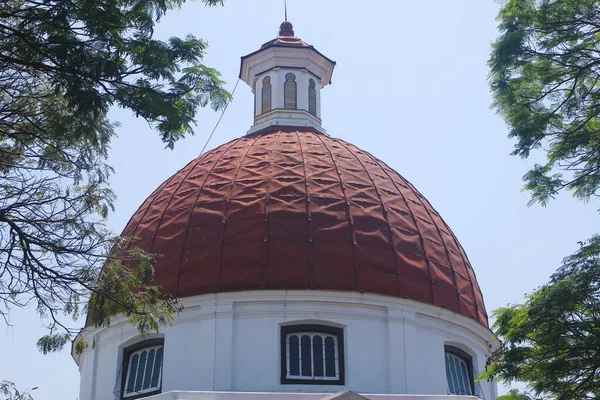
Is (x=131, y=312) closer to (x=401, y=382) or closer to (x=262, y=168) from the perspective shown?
(x=401, y=382)

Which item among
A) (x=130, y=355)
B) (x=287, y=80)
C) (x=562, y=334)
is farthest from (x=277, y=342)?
(x=287, y=80)

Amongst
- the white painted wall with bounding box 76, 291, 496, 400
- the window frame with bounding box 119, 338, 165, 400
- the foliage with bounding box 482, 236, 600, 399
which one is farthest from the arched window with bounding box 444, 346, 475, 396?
the foliage with bounding box 482, 236, 600, 399

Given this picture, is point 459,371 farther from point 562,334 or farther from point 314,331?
point 562,334

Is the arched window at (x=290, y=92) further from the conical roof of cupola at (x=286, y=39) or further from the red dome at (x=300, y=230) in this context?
the red dome at (x=300, y=230)

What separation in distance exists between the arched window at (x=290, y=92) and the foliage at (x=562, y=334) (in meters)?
17.6

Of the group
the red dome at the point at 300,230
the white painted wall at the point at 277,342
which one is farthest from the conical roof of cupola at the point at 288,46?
the white painted wall at the point at 277,342

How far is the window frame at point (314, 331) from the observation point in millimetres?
23203

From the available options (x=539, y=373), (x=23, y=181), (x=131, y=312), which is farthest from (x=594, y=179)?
(x=23, y=181)

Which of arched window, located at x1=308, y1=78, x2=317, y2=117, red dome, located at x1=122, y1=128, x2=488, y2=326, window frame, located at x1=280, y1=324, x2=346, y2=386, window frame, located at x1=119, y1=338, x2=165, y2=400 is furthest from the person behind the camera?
arched window, located at x1=308, y1=78, x2=317, y2=117

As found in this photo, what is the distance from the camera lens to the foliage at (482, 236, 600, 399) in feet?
49.0

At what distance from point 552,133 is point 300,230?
389 inches

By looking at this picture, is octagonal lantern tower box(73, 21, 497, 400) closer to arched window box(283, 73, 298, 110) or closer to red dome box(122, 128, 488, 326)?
red dome box(122, 128, 488, 326)

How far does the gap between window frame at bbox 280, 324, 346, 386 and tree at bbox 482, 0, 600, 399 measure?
7462mm

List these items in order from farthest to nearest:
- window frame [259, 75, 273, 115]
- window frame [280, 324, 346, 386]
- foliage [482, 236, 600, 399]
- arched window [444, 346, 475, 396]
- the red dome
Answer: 1. window frame [259, 75, 273, 115]
2. arched window [444, 346, 475, 396]
3. the red dome
4. window frame [280, 324, 346, 386]
5. foliage [482, 236, 600, 399]
